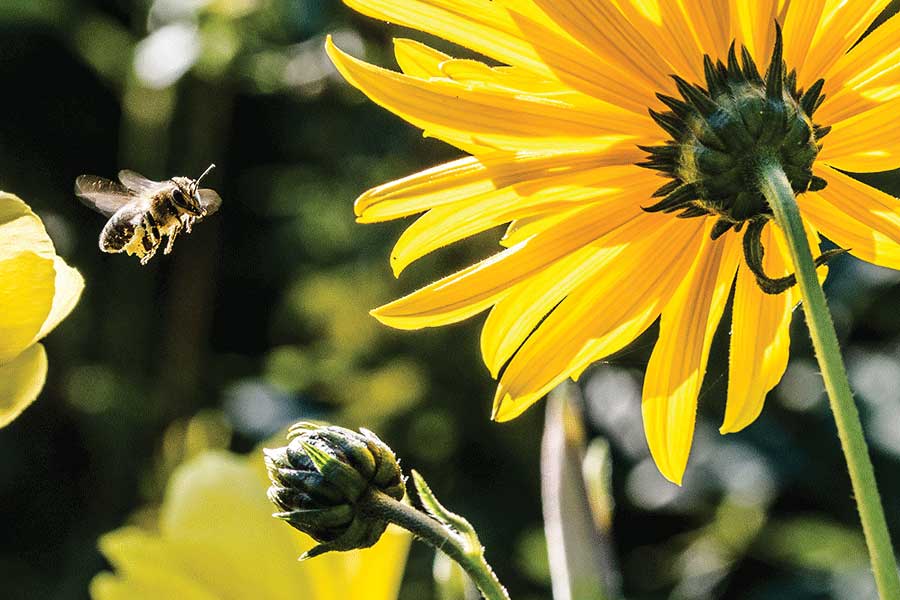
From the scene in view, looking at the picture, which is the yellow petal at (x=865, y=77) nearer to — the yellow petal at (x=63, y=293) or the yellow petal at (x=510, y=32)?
the yellow petal at (x=510, y=32)

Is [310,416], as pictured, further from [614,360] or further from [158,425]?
[614,360]

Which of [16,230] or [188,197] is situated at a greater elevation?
[16,230]

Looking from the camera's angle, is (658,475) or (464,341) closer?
(658,475)

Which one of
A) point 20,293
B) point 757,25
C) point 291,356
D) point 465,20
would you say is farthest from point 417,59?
point 291,356

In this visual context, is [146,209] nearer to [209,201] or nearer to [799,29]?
[209,201]

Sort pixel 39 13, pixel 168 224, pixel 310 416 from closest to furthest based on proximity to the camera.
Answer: pixel 168 224 → pixel 310 416 → pixel 39 13

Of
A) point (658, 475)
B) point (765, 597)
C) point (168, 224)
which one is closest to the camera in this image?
point (168, 224)

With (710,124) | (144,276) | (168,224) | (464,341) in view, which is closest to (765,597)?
(464,341)
